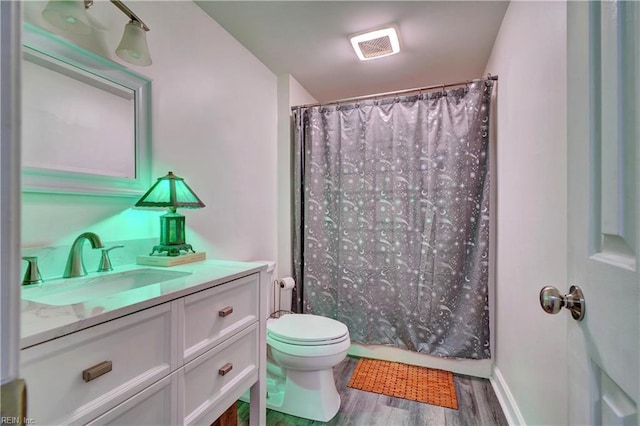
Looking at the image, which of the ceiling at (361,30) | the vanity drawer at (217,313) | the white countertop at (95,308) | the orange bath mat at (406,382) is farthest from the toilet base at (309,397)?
the ceiling at (361,30)

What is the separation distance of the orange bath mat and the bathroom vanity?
91cm

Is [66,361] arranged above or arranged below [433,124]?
below

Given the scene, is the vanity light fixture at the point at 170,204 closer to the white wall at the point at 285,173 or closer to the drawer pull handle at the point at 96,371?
the drawer pull handle at the point at 96,371

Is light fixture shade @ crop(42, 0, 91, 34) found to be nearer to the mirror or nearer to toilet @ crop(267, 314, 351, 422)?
the mirror

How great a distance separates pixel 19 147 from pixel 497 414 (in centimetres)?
221

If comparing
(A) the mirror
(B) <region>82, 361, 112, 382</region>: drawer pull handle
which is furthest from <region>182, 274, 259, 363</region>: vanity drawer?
(A) the mirror

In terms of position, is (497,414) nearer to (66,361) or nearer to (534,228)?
(534,228)

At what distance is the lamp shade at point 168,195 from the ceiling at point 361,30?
1.05 meters

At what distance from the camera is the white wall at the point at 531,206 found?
3.37 feet

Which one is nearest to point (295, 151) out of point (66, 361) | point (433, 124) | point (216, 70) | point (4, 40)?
point (216, 70)

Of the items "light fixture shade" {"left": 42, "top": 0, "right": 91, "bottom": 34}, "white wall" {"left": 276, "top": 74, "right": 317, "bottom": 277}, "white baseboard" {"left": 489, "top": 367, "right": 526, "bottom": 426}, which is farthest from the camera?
"white wall" {"left": 276, "top": 74, "right": 317, "bottom": 277}

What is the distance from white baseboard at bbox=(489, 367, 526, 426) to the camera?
1473 millimetres

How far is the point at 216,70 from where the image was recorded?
1741 millimetres

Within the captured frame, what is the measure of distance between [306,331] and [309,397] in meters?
0.35
